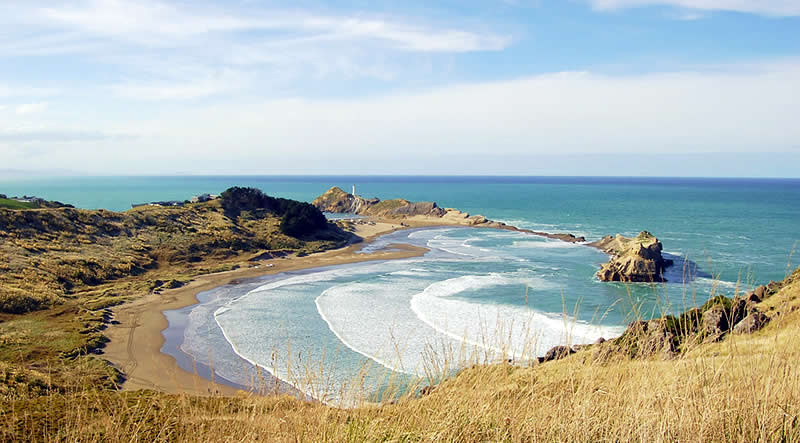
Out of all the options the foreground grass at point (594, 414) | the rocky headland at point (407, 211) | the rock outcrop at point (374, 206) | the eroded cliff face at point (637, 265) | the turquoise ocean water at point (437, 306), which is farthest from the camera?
the rock outcrop at point (374, 206)

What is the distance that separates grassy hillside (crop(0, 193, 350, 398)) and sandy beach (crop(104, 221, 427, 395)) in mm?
866

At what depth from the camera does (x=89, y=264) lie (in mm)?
36656

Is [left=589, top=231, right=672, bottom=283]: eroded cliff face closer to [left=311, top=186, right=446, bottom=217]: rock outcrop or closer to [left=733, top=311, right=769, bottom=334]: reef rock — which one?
[left=733, top=311, right=769, bottom=334]: reef rock

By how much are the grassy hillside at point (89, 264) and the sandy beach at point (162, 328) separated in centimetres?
87

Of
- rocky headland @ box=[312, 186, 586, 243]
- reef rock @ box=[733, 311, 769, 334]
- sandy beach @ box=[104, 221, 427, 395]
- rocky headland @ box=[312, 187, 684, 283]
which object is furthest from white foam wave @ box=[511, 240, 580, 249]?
reef rock @ box=[733, 311, 769, 334]

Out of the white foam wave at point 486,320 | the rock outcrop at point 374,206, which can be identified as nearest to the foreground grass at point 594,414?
the white foam wave at point 486,320

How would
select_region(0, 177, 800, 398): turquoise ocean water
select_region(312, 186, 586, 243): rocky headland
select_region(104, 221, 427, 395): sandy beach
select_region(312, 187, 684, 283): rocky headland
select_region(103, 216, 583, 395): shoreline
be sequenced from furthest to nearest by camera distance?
select_region(312, 186, 586, 243): rocky headland
select_region(312, 187, 684, 283): rocky headland
select_region(104, 221, 427, 395): sandy beach
select_region(103, 216, 583, 395): shoreline
select_region(0, 177, 800, 398): turquoise ocean water

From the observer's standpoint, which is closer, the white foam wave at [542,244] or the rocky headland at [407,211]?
the white foam wave at [542,244]

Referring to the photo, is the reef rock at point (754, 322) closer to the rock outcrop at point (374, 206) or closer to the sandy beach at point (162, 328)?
the sandy beach at point (162, 328)

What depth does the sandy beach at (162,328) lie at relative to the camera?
1706cm

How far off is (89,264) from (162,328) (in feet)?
54.4

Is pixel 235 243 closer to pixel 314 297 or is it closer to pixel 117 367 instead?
pixel 314 297

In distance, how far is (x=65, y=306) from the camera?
27.3 meters

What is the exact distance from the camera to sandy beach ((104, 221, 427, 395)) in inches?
672
